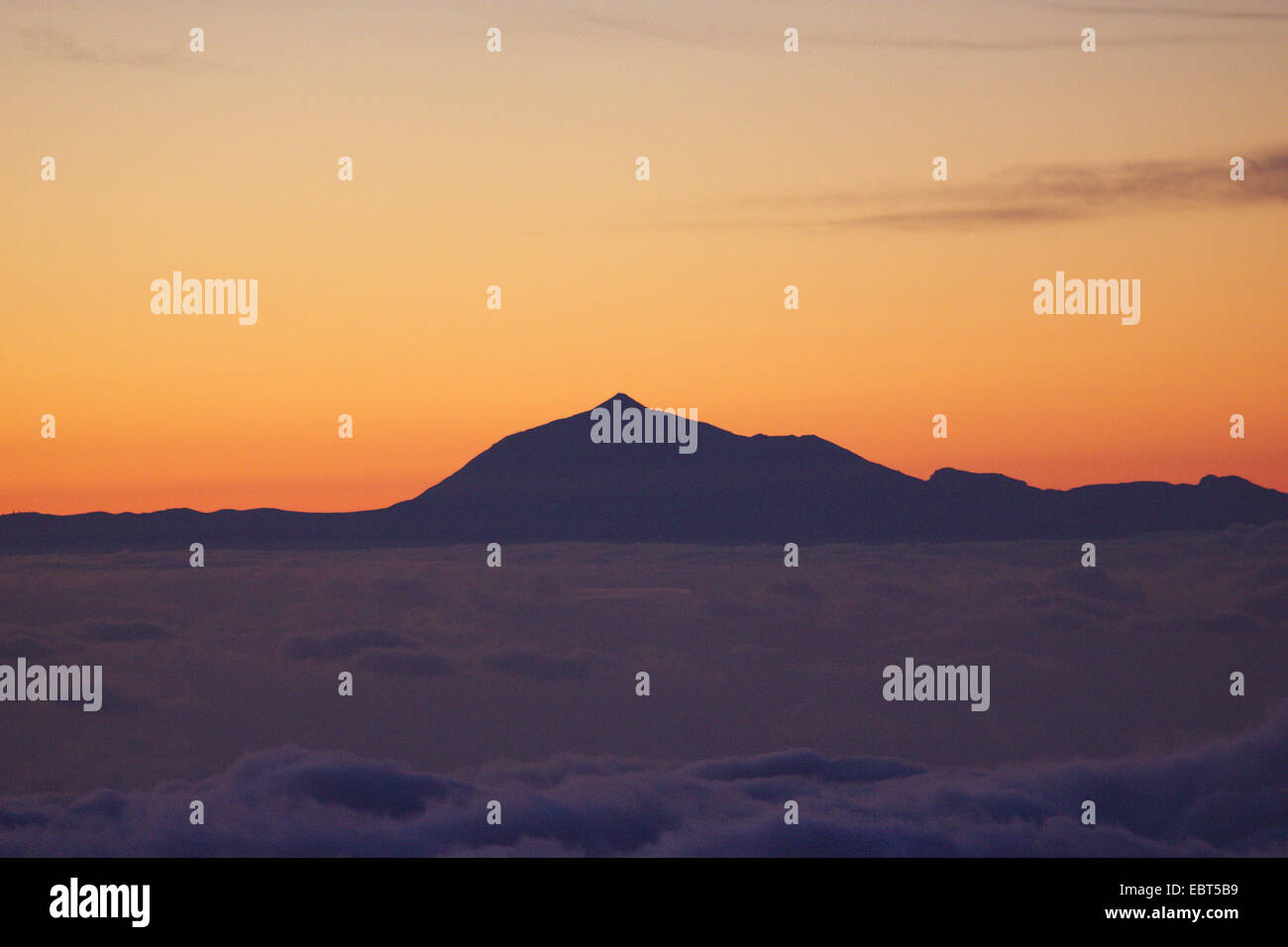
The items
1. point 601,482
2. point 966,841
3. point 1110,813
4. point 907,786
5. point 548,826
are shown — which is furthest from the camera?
point 601,482

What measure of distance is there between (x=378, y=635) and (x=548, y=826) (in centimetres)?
5989

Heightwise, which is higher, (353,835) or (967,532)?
(967,532)

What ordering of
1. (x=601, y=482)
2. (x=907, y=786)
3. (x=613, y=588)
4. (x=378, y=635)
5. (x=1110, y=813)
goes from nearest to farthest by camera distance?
(x=1110, y=813), (x=907, y=786), (x=613, y=588), (x=378, y=635), (x=601, y=482)

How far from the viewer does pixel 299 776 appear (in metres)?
74.9

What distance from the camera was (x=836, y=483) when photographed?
526 feet

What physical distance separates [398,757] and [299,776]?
14352mm

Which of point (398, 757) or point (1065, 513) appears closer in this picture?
point (398, 757)

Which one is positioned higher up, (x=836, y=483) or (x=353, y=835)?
(x=836, y=483)

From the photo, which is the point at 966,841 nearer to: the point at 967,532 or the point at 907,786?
the point at 907,786

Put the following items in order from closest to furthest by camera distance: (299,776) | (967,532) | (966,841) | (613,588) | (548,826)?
1. (966,841)
2. (548,826)
3. (299,776)
4. (613,588)
5. (967,532)

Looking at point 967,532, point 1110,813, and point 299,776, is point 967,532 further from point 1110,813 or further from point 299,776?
point 299,776

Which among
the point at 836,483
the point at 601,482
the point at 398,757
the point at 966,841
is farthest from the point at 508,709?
the point at 836,483

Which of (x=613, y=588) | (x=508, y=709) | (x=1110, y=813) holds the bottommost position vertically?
(x=1110, y=813)

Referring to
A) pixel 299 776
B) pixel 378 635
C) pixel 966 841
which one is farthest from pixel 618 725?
pixel 966 841
